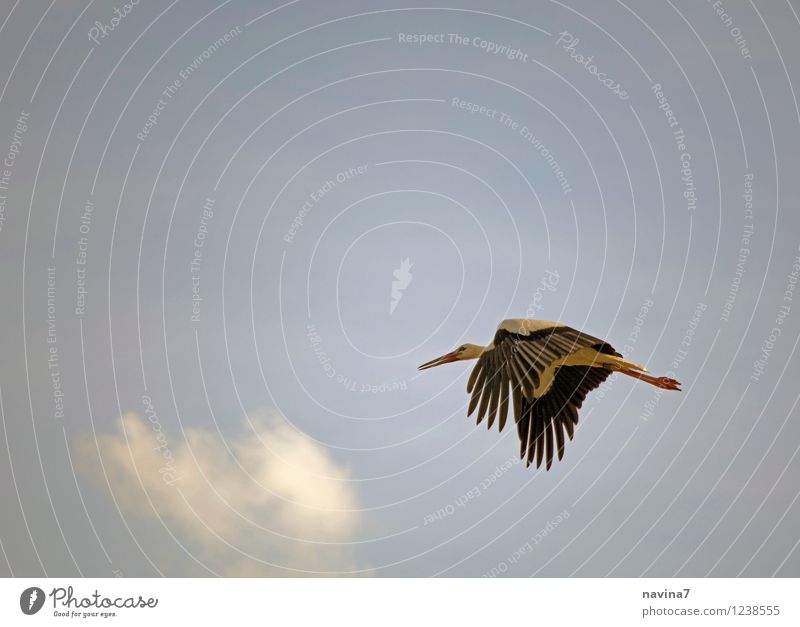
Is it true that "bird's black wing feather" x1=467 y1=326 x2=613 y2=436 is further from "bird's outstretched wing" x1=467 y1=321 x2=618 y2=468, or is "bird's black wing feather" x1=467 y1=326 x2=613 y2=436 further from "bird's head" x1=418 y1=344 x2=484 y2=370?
"bird's head" x1=418 y1=344 x2=484 y2=370

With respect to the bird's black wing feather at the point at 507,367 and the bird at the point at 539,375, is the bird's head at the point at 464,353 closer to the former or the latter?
the bird at the point at 539,375

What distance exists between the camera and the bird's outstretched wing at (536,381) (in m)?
14.7

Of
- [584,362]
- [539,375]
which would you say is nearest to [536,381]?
[539,375]

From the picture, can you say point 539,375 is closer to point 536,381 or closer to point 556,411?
point 536,381

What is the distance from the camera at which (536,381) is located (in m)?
15.3

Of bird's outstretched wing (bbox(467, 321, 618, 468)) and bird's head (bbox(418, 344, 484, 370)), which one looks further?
bird's head (bbox(418, 344, 484, 370))

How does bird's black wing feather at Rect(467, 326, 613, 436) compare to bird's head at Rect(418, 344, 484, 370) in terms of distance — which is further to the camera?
bird's head at Rect(418, 344, 484, 370)

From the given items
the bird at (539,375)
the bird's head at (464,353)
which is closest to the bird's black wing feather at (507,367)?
the bird at (539,375)

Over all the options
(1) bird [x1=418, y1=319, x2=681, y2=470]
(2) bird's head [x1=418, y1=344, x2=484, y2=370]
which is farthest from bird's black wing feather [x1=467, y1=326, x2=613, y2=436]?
(2) bird's head [x1=418, y1=344, x2=484, y2=370]

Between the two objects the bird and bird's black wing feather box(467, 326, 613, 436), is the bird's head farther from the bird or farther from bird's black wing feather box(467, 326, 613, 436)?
bird's black wing feather box(467, 326, 613, 436)

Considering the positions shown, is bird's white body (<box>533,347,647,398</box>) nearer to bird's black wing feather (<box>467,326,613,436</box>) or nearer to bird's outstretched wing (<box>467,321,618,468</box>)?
bird's outstretched wing (<box>467,321,618,468</box>)

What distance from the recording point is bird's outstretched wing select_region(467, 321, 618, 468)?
14.7m

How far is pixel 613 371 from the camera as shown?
57.0 feet
